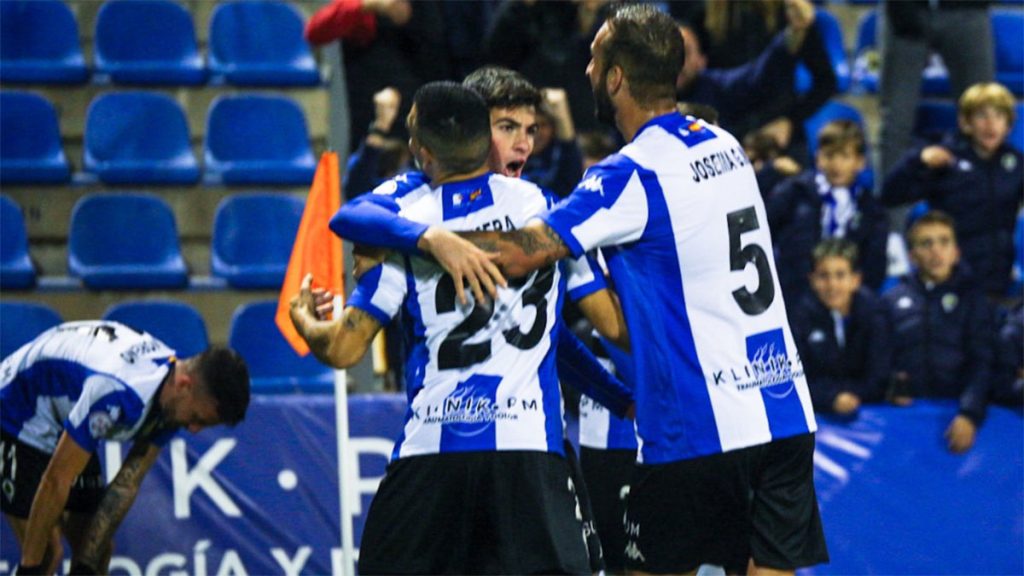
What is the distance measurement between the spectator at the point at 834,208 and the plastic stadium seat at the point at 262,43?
10.4 ft

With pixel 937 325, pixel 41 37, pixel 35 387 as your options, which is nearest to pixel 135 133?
pixel 41 37

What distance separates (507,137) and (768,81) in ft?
13.2

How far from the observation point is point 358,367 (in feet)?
26.2

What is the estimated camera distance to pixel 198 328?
8.34 metres

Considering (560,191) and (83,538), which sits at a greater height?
(560,191)

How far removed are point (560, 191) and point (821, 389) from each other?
166 cm

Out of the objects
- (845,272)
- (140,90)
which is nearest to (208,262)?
(140,90)

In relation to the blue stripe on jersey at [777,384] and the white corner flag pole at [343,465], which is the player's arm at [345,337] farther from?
the white corner flag pole at [343,465]

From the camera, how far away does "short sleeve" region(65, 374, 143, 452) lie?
5.89 meters

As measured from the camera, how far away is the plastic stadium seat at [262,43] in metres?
9.53

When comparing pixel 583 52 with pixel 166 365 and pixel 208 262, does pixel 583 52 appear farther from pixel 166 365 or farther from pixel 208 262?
pixel 166 365

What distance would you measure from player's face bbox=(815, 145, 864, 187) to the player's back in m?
4.10

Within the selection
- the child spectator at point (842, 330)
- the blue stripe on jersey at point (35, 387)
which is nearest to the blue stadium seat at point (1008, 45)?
the child spectator at point (842, 330)

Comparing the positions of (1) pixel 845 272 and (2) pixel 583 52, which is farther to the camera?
(2) pixel 583 52
